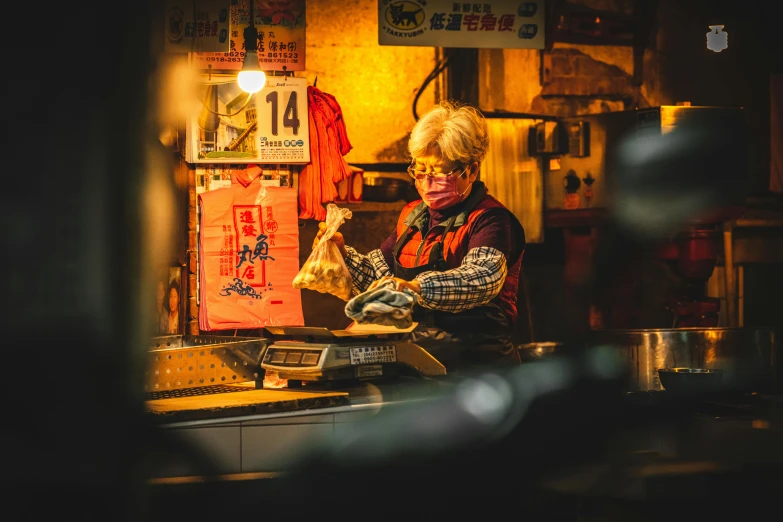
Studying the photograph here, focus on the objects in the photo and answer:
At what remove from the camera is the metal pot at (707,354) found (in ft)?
12.7

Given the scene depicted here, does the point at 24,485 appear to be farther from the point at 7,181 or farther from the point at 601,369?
the point at 601,369

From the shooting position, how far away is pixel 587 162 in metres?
7.02

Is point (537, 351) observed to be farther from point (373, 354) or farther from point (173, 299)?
point (173, 299)

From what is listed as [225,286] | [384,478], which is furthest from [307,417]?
[225,286]

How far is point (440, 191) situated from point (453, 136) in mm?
251

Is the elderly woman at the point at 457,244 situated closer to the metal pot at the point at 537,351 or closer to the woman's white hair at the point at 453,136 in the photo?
the woman's white hair at the point at 453,136

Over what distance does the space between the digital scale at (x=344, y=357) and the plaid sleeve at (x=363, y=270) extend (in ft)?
2.86

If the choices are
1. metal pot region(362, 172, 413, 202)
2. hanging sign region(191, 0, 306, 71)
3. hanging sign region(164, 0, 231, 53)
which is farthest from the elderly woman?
metal pot region(362, 172, 413, 202)

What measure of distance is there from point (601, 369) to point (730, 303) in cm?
456

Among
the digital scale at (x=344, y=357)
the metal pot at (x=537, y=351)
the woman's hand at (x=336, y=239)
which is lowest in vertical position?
the metal pot at (x=537, y=351)

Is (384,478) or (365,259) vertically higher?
(365,259)

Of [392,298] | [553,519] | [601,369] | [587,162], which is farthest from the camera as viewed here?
[587,162]

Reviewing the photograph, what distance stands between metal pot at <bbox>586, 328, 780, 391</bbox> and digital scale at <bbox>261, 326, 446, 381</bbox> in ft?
3.89

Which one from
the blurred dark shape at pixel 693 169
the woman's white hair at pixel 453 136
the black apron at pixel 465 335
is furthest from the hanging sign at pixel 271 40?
the black apron at pixel 465 335
